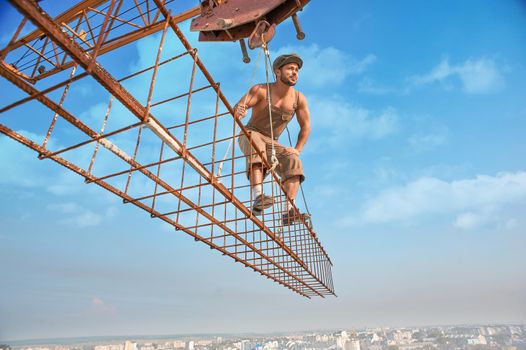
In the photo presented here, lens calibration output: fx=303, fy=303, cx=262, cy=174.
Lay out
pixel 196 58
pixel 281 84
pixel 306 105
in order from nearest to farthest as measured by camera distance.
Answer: pixel 196 58
pixel 281 84
pixel 306 105

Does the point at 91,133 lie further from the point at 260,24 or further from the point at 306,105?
the point at 306,105

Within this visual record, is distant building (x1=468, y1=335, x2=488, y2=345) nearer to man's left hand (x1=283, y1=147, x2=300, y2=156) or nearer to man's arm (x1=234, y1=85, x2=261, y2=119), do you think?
man's left hand (x1=283, y1=147, x2=300, y2=156)

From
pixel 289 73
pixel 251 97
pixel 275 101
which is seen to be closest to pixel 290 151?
pixel 275 101

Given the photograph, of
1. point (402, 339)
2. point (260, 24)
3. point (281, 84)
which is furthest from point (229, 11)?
point (402, 339)

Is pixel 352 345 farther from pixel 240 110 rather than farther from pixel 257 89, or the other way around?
pixel 240 110

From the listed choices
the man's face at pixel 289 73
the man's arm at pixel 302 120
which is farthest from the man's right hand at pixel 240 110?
the man's arm at pixel 302 120

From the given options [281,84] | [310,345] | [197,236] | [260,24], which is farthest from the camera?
[310,345]

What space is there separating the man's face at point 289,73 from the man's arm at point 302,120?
0.47 m

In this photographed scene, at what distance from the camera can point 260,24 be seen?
283cm

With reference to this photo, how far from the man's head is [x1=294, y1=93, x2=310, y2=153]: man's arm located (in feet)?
1.60

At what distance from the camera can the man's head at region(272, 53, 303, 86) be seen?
3758 millimetres

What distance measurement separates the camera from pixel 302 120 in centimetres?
437

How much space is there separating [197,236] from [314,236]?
1905mm

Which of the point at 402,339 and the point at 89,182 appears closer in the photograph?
the point at 89,182
